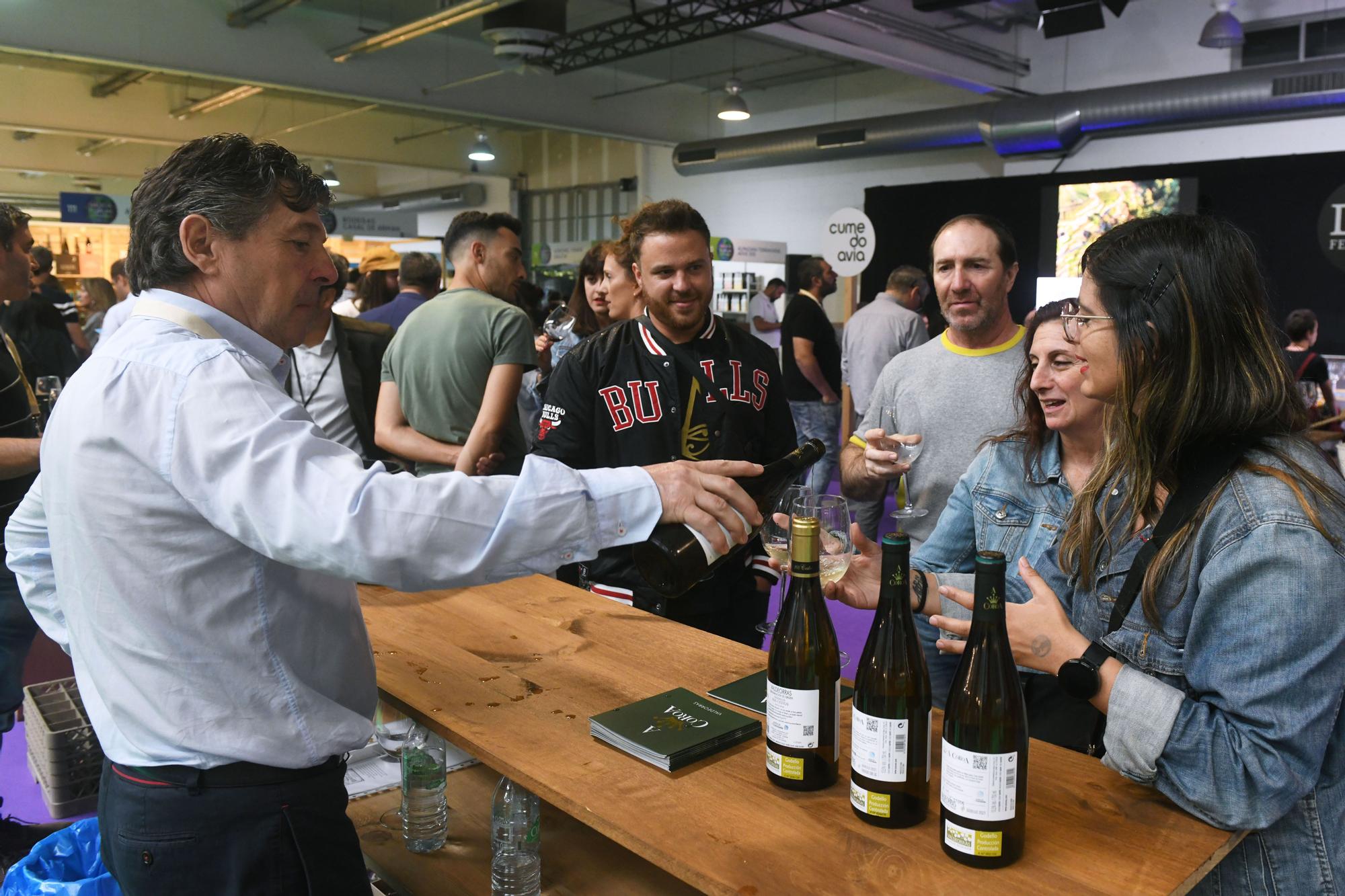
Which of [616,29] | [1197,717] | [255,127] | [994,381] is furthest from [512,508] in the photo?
[255,127]

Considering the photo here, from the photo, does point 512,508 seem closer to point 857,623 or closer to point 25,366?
point 857,623

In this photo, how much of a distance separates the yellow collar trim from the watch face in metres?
1.66

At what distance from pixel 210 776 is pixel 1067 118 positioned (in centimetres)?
1039

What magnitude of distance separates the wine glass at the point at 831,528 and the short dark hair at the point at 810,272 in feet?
19.0

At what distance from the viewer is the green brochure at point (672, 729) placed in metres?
1.39

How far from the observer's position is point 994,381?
2.72 meters

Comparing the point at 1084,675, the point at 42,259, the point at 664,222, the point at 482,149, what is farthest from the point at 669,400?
the point at 482,149

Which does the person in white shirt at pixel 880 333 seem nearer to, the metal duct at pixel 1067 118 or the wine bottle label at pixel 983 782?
the metal duct at pixel 1067 118

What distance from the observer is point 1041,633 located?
1.29m

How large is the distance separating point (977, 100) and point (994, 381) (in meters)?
10.5

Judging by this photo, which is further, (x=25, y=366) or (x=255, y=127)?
(x=255, y=127)

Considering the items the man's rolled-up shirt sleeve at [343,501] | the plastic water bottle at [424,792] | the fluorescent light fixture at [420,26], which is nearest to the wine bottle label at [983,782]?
the man's rolled-up shirt sleeve at [343,501]

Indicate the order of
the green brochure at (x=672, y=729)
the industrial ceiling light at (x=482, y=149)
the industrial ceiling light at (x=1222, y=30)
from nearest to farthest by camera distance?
the green brochure at (x=672, y=729) → the industrial ceiling light at (x=1222, y=30) → the industrial ceiling light at (x=482, y=149)

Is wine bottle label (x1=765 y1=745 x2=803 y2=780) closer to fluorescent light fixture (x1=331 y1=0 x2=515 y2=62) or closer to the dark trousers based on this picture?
the dark trousers
